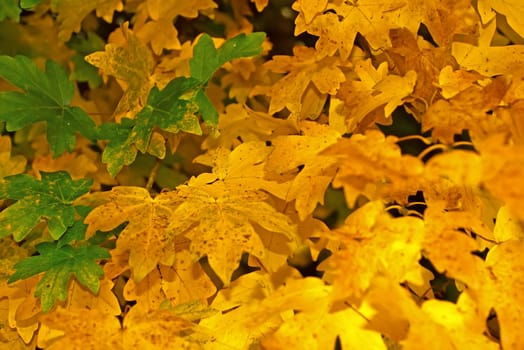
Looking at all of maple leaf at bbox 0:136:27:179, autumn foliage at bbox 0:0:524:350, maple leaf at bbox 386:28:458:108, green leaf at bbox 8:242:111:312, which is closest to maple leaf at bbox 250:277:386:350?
autumn foliage at bbox 0:0:524:350

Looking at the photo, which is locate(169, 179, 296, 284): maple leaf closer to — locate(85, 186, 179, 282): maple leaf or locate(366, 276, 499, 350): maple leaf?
locate(85, 186, 179, 282): maple leaf

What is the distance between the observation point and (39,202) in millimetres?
1528

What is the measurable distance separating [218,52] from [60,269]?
0.53 metres

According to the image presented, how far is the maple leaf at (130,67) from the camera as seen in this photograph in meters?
1.71

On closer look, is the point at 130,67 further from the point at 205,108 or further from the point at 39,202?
the point at 39,202

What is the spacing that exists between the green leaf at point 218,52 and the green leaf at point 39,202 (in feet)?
1.03

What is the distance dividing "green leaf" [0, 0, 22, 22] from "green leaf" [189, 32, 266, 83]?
53cm

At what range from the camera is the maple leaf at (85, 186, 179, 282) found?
136cm

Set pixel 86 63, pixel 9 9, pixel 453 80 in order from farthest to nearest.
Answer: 1. pixel 86 63
2. pixel 9 9
3. pixel 453 80

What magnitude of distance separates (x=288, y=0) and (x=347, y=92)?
4.30 ft

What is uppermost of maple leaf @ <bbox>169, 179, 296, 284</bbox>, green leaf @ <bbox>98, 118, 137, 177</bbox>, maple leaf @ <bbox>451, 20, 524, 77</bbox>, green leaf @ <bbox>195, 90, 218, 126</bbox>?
maple leaf @ <bbox>451, 20, 524, 77</bbox>

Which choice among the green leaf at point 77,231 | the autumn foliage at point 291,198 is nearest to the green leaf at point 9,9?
the autumn foliage at point 291,198

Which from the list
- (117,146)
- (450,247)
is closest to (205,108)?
(117,146)

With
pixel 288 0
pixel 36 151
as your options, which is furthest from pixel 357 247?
pixel 288 0
